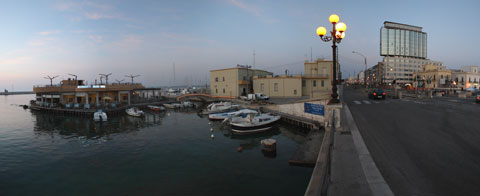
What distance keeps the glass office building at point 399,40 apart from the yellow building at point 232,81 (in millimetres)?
155293

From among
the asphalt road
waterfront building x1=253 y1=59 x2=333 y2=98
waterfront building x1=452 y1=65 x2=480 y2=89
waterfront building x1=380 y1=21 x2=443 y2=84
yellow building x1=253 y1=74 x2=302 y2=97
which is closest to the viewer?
the asphalt road

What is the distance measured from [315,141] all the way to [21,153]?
2994 centimetres

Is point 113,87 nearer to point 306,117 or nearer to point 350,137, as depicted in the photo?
point 306,117

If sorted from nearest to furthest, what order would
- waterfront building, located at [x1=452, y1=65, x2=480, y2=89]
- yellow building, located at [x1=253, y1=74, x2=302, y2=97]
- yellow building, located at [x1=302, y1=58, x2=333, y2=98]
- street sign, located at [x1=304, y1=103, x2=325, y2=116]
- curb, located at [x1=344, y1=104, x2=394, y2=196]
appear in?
1. curb, located at [x1=344, y1=104, x2=394, y2=196]
2. street sign, located at [x1=304, y1=103, x2=325, y2=116]
3. yellow building, located at [x1=253, y1=74, x2=302, y2=97]
4. yellow building, located at [x1=302, y1=58, x2=333, y2=98]
5. waterfront building, located at [x1=452, y1=65, x2=480, y2=89]

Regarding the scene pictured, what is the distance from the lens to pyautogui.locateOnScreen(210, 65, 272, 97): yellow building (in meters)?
60.1

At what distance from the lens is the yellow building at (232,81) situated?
2367 inches

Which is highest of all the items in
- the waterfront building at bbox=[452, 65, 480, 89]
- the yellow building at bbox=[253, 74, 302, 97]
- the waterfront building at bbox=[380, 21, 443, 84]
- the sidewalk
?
the waterfront building at bbox=[380, 21, 443, 84]

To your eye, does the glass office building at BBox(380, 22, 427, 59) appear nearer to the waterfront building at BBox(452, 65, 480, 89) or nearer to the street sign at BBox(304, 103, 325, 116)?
the waterfront building at BBox(452, 65, 480, 89)

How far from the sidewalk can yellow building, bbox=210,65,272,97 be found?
48.1 metres

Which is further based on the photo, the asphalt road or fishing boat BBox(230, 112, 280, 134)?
fishing boat BBox(230, 112, 280, 134)

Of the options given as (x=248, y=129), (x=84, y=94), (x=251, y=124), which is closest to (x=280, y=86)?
(x=251, y=124)

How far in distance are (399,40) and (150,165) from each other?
209 m

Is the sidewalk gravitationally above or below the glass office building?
below

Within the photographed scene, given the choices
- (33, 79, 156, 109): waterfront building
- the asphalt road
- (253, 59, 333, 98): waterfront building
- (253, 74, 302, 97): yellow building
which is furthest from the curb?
(33, 79, 156, 109): waterfront building
